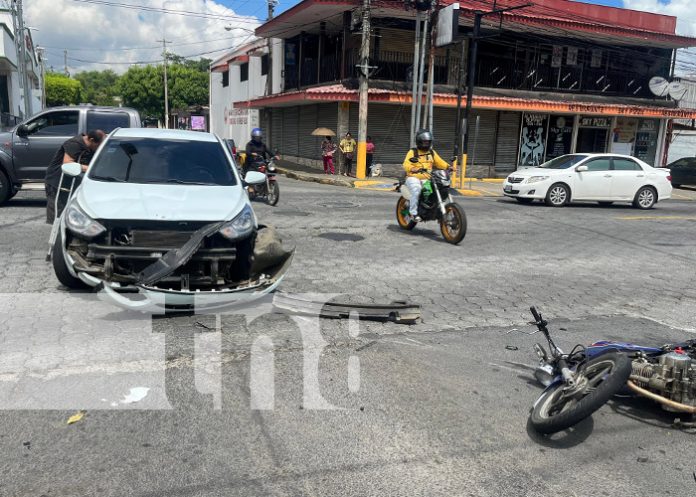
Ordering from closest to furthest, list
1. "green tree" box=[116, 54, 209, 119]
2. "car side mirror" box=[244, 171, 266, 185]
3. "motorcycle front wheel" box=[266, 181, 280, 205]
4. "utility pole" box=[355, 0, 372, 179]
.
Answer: "car side mirror" box=[244, 171, 266, 185], "motorcycle front wheel" box=[266, 181, 280, 205], "utility pole" box=[355, 0, 372, 179], "green tree" box=[116, 54, 209, 119]

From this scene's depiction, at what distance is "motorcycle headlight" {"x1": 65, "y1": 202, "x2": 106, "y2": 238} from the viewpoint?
5.27m

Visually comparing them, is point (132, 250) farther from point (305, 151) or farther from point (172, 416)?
point (305, 151)

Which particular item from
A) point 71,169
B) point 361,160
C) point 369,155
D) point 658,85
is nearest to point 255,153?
point 71,169

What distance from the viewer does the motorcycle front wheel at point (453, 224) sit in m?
9.74

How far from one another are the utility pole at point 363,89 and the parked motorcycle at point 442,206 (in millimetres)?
12333

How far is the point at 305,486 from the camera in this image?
3027mm

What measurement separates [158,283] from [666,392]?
390cm

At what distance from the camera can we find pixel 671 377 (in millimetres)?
3672

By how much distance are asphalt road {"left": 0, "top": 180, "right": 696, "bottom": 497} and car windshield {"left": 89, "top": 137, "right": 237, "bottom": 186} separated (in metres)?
1.36

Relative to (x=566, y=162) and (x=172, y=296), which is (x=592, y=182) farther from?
(x=172, y=296)

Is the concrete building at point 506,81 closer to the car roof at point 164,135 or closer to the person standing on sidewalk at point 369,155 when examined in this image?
the person standing on sidewalk at point 369,155

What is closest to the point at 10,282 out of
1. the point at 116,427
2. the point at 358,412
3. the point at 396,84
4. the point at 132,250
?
the point at 132,250

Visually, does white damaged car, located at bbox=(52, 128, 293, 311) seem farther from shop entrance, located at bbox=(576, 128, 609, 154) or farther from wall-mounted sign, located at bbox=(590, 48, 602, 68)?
wall-mounted sign, located at bbox=(590, 48, 602, 68)

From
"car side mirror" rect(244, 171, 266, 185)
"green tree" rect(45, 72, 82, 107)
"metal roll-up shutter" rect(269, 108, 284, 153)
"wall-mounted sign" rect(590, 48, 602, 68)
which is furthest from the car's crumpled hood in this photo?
"green tree" rect(45, 72, 82, 107)
